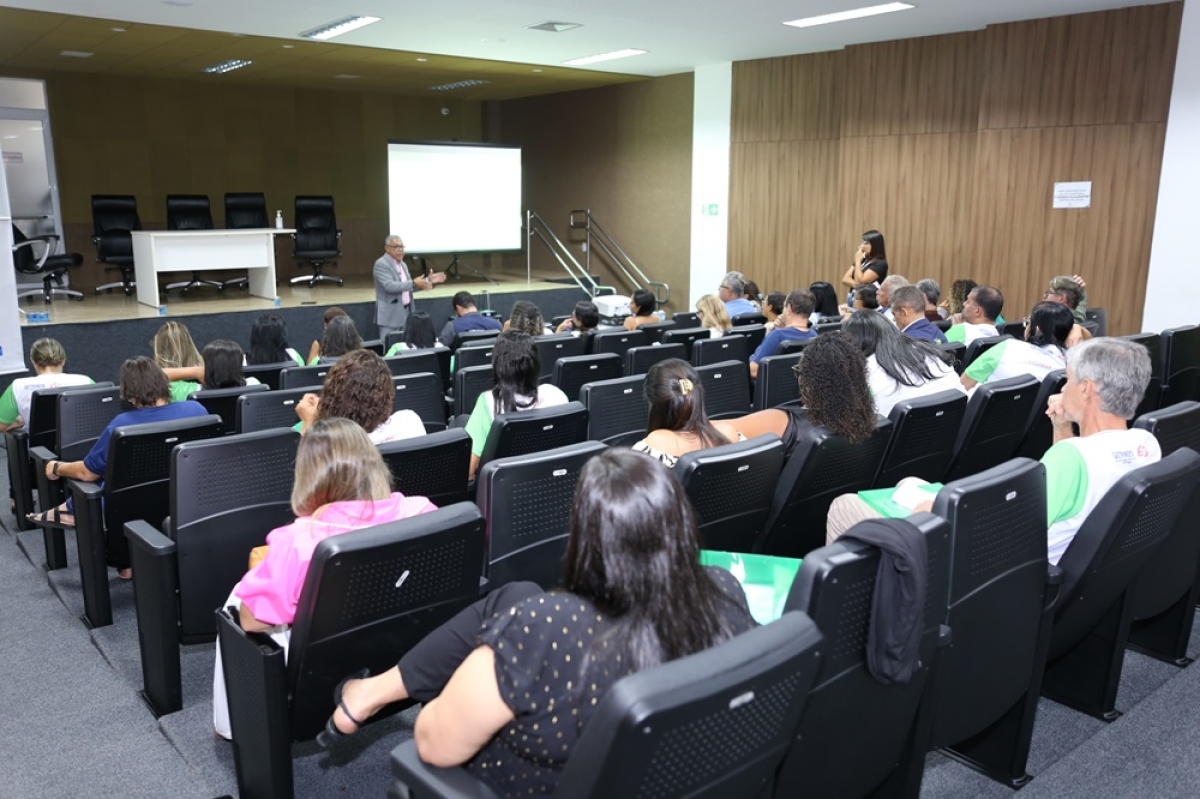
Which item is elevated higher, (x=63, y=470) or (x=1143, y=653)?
(x=63, y=470)

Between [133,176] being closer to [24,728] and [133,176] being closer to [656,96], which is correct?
[656,96]

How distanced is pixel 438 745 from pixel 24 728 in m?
2.06

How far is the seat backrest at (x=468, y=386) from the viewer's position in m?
4.80

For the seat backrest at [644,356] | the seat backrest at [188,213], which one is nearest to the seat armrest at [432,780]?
the seat backrest at [644,356]

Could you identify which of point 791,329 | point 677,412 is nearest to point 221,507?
point 677,412

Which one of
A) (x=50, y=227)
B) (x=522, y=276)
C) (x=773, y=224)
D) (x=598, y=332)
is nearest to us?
(x=598, y=332)

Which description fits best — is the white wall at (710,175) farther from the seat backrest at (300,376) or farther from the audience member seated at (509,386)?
the audience member seated at (509,386)

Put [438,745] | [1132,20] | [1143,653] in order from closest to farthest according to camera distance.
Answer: [438,745] → [1143,653] → [1132,20]

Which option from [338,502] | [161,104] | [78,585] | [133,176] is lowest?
[78,585]

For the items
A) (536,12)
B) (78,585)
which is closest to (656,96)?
(536,12)

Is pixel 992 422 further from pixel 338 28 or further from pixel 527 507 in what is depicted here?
pixel 338 28

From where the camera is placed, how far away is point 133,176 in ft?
42.5

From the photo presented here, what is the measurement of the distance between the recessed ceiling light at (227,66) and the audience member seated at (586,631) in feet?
37.2

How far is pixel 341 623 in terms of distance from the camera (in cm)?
203
